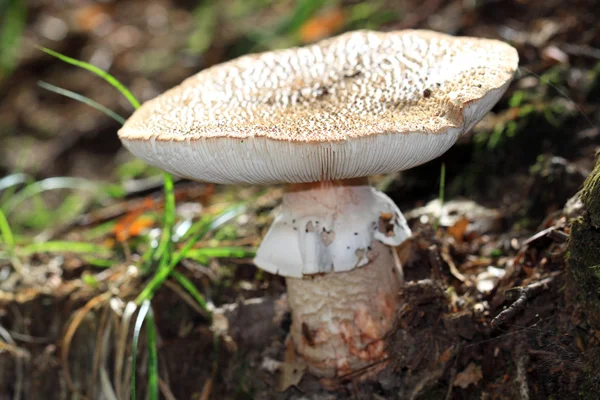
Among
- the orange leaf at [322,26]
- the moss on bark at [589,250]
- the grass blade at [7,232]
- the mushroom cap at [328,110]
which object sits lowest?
the grass blade at [7,232]

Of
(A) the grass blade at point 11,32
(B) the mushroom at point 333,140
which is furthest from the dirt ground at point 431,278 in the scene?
(A) the grass blade at point 11,32

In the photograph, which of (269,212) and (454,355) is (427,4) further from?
(454,355)

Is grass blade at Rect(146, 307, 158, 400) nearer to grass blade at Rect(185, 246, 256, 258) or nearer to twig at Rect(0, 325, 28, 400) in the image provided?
grass blade at Rect(185, 246, 256, 258)

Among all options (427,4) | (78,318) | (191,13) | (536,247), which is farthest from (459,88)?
(191,13)

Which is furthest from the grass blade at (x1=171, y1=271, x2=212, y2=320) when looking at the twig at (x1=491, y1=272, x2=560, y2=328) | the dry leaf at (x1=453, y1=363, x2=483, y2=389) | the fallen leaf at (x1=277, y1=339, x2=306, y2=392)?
the twig at (x1=491, y1=272, x2=560, y2=328)

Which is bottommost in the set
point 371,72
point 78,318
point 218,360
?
point 218,360

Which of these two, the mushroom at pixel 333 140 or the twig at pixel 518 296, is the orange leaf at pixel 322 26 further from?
the twig at pixel 518 296
